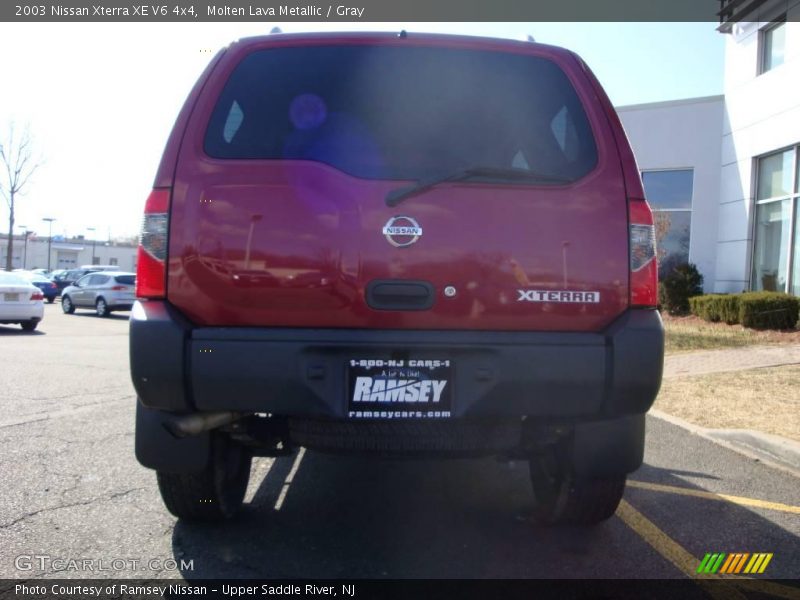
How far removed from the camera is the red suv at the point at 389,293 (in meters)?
2.53

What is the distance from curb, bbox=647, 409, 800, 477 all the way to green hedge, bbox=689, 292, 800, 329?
8471 millimetres

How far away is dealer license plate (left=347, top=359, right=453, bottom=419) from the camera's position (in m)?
2.54

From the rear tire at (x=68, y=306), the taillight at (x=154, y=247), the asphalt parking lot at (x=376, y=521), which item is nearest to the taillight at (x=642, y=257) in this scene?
the asphalt parking lot at (x=376, y=521)

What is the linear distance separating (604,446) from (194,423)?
1649mm

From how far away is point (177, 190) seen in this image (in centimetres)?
262

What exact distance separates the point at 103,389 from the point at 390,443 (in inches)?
225

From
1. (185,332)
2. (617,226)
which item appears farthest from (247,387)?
(617,226)

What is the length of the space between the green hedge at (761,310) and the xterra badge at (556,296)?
12.6 metres

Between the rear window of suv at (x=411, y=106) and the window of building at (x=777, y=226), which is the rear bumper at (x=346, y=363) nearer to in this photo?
the rear window of suv at (x=411, y=106)

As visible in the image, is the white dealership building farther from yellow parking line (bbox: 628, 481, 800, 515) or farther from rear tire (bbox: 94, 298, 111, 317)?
rear tire (bbox: 94, 298, 111, 317)

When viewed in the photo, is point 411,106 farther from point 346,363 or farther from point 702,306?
point 702,306

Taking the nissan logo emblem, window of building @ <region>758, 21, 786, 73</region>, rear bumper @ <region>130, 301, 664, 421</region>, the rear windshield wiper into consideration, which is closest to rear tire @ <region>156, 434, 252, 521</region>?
rear bumper @ <region>130, 301, 664, 421</region>

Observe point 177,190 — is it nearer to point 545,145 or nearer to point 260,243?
point 260,243

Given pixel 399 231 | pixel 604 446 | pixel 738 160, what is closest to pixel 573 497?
pixel 604 446
